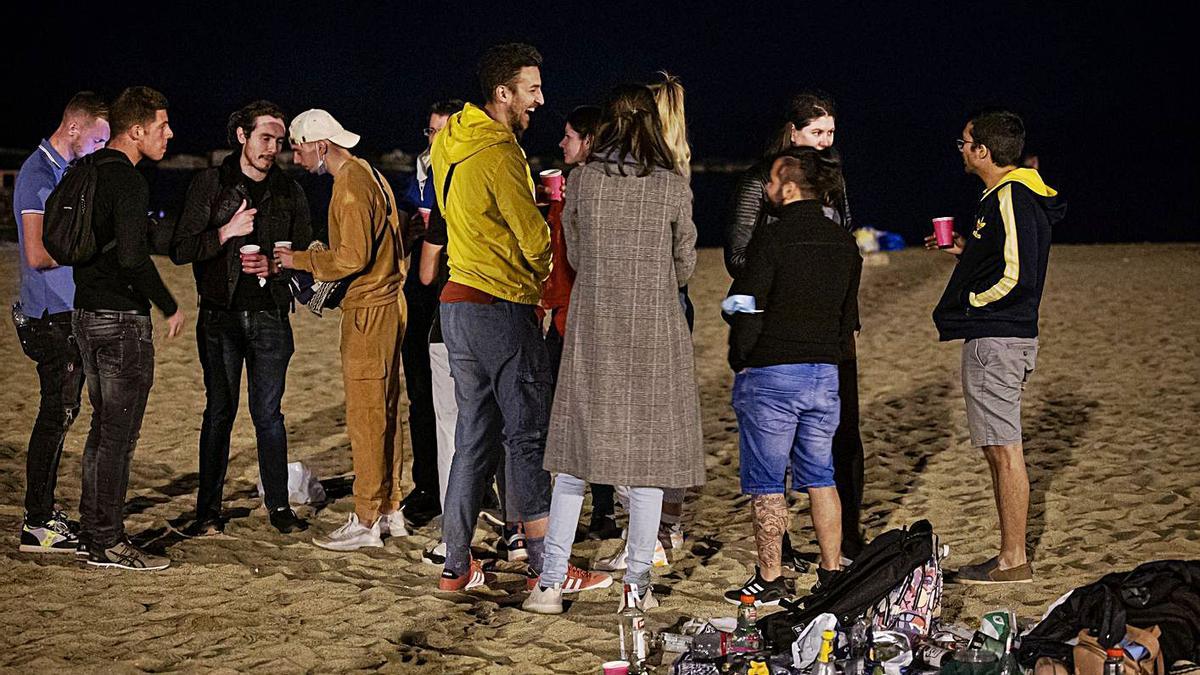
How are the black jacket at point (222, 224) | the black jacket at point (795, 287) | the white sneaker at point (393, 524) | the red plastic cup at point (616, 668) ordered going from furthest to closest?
1. the white sneaker at point (393, 524)
2. the black jacket at point (222, 224)
3. the black jacket at point (795, 287)
4. the red plastic cup at point (616, 668)

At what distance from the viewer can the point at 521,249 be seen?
4.55 meters

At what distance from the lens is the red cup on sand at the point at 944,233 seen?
16.8 ft

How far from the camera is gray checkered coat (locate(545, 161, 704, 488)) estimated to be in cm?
427

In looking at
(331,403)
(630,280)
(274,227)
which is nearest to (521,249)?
(630,280)

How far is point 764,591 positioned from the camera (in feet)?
15.5

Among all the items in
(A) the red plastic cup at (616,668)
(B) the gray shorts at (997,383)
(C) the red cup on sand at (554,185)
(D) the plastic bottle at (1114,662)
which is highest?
(C) the red cup on sand at (554,185)

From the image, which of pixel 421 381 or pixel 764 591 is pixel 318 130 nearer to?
pixel 421 381

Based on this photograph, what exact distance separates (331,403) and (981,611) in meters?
5.37

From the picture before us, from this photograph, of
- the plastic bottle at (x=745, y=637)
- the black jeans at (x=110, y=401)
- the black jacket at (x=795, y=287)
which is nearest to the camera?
the plastic bottle at (x=745, y=637)

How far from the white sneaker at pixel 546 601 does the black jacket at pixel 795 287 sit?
3.51ft

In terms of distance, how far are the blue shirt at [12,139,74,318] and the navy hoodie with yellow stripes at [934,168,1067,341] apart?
11.5 feet

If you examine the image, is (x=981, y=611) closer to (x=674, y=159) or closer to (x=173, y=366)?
(x=674, y=159)

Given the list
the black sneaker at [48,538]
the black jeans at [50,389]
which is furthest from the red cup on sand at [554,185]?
the black sneaker at [48,538]

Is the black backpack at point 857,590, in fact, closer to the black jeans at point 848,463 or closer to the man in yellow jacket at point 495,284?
the black jeans at point 848,463
